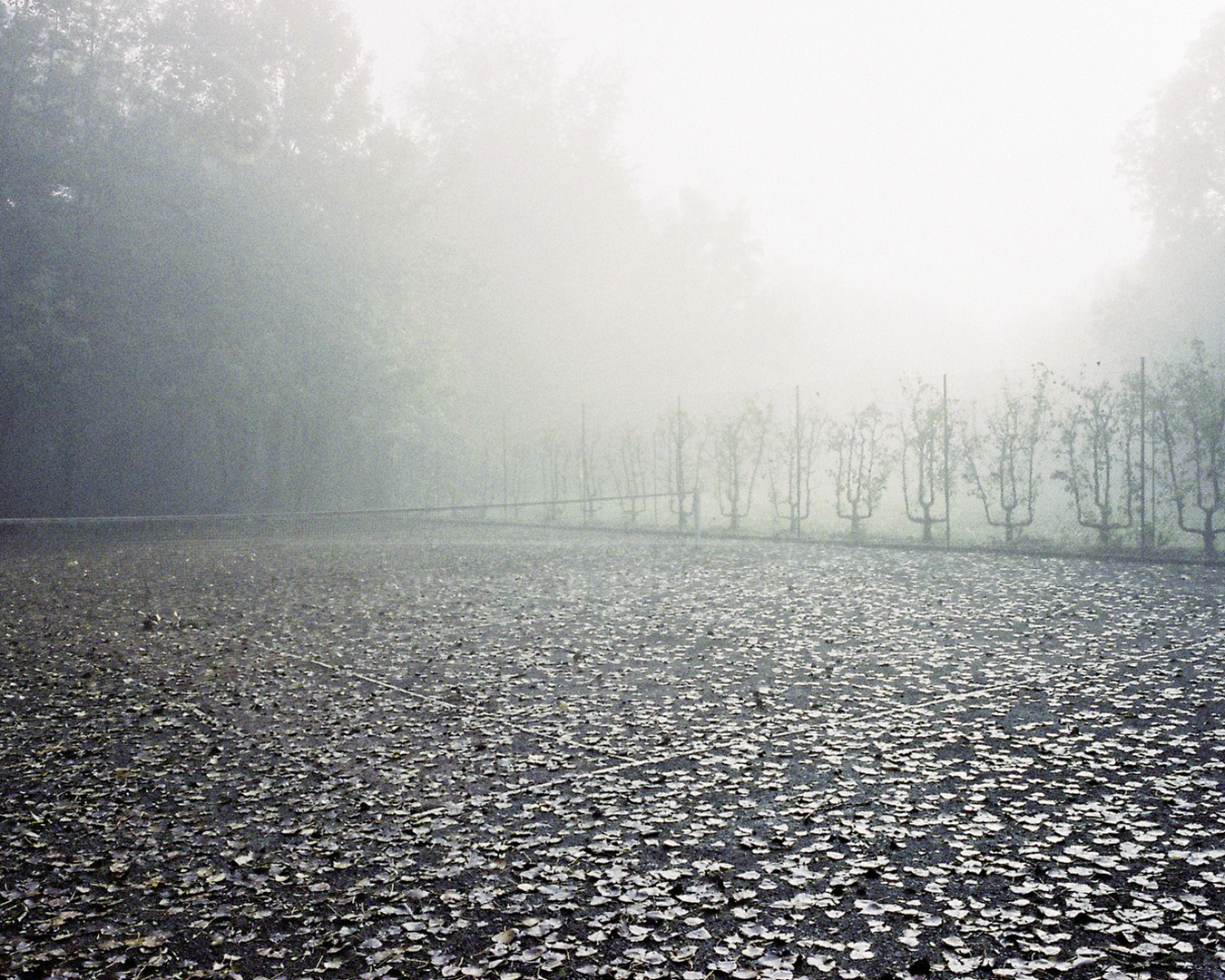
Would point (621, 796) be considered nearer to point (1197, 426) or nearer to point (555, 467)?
point (1197, 426)

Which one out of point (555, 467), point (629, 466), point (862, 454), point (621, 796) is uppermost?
point (629, 466)

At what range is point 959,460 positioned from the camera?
2039cm

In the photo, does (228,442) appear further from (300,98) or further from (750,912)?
(750,912)

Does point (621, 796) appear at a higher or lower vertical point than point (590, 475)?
lower

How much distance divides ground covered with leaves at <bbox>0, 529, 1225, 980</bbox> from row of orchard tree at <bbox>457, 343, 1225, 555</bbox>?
27.3 feet

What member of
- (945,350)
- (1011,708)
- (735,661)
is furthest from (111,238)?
(945,350)

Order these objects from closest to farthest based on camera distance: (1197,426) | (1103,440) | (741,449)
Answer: (1197,426)
(1103,440)
(741,449)

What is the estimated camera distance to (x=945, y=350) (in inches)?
2431

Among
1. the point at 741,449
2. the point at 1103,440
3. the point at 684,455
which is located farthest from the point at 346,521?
the point at 1103,440

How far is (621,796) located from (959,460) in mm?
Answer: 17662

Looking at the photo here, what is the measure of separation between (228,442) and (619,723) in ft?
99.2

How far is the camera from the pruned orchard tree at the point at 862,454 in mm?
21016

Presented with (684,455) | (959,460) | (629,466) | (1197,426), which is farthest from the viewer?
(629,466)

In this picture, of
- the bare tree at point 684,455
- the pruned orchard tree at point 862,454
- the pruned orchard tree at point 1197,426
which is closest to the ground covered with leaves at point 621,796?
the pruned orchard tree at point 1197,426
